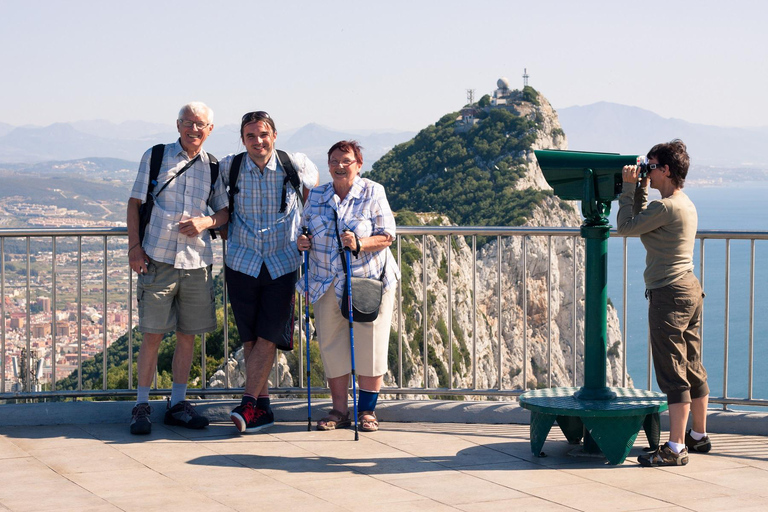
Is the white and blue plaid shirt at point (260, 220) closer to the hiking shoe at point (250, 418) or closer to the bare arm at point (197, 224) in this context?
the bare arm at point (197, 224)

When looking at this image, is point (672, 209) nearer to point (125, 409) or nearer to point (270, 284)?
point (270, 284)

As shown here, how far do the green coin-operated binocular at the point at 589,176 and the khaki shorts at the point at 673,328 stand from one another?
0.53 metres

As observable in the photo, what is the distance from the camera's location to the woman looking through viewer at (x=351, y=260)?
223 inches

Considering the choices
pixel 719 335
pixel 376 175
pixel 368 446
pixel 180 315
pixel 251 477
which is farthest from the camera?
pixel 719 335

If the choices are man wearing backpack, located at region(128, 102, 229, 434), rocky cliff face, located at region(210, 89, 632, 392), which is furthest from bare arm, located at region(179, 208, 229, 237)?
rocky cliff face, located at region(210, 89, 632, 392)

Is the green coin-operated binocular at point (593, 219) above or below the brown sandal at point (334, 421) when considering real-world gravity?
above

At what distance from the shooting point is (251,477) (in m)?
4.81

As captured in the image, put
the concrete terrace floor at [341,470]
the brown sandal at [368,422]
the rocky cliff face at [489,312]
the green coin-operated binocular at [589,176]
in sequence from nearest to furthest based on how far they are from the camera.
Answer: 1. the concrete terrace floor at [341,470]
2. the green coin-operated binocular at [589,176]
3. the brown sandal at [368,422]
4. the rocky cliff face at [489,312]

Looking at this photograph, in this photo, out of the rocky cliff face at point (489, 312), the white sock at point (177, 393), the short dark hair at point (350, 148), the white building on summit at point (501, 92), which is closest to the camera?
the short dark hair at point (350, 148)

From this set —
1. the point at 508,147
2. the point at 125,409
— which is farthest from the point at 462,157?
the point at 125,409

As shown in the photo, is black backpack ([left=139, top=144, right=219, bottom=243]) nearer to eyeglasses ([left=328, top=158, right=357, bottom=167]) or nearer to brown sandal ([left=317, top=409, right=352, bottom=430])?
eyeglasses ([left=328, top=158, right=357, bottom=167])

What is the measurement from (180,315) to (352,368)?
1179 mm

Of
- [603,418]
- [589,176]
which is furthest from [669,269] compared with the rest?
[603,418]

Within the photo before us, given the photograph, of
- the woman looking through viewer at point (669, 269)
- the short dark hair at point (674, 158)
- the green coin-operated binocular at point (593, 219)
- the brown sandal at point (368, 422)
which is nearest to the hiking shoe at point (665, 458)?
the woman looking through viewer at point (669, 269)
